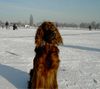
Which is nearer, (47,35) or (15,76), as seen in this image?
(47,35)

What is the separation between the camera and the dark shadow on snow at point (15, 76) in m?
8.79

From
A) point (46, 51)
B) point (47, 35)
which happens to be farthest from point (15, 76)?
point (47, 35)

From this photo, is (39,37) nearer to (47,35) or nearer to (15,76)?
(47,35)

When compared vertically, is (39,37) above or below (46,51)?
above

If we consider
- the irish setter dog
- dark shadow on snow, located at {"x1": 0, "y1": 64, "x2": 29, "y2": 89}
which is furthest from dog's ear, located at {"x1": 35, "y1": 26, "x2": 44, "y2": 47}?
dark shadow on snow, located at {"x1": 0, "y1": 64, "x2": 29, "y2": 89}

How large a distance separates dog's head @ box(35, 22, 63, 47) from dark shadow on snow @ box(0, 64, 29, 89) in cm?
241

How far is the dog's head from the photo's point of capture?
641cm

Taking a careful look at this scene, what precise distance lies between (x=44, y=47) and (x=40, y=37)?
0.22 m

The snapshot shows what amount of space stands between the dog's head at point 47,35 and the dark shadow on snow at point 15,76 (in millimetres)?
2410

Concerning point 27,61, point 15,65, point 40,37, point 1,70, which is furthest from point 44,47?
point 27,61

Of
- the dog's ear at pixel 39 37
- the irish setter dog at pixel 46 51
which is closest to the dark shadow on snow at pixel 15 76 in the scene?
the irish setter dog at pixel 46 51

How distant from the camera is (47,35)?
21.1ft

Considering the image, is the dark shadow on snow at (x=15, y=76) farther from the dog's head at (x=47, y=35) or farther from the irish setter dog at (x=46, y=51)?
the dog's head at (x=47, y=35)

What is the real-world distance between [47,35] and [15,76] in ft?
12.1
